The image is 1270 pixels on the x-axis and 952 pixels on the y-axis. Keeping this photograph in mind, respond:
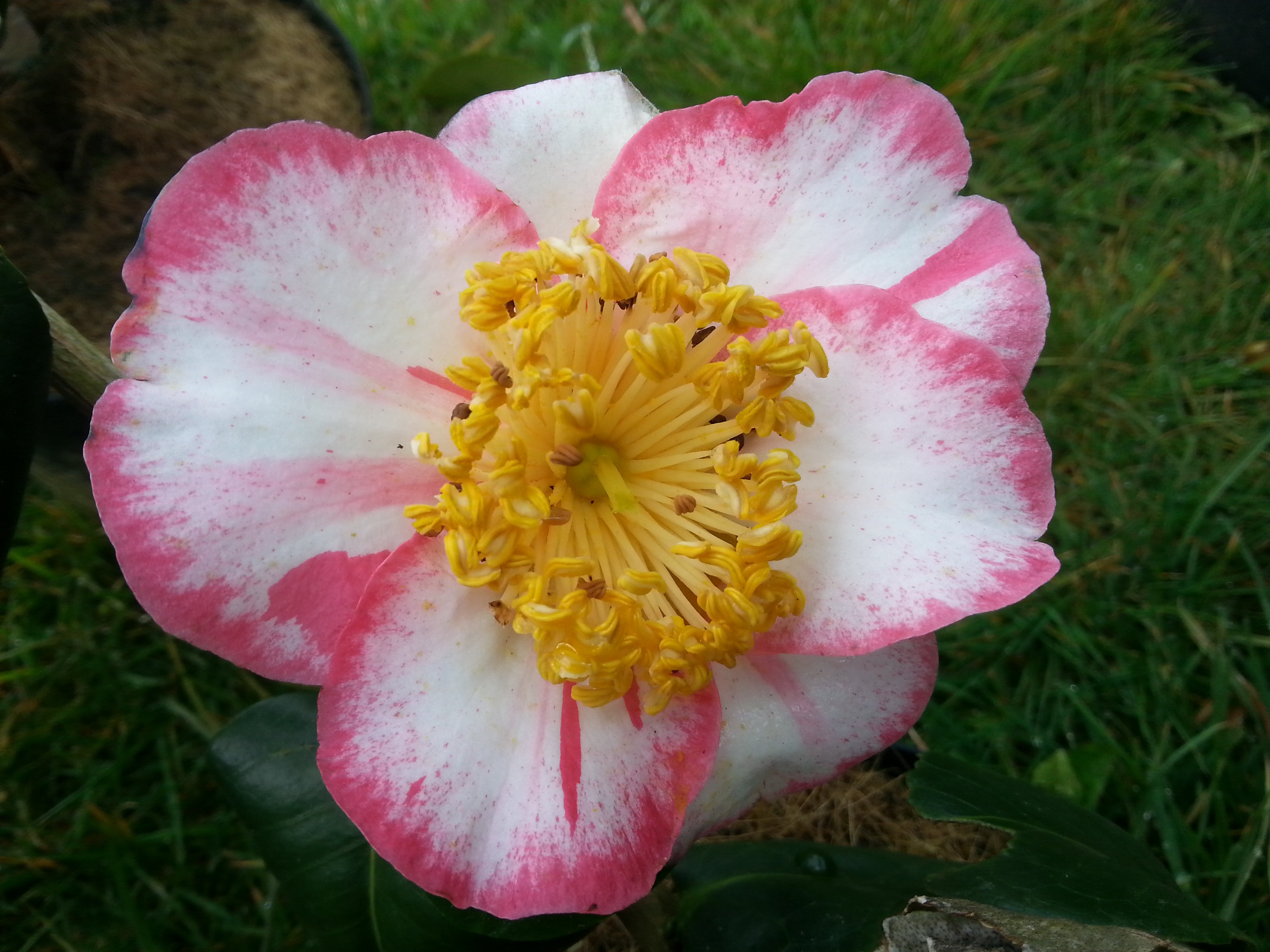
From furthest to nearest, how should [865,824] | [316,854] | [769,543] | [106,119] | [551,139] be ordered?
[106,119] → [865,824] → [316,854] → [551,139] → [769,543]

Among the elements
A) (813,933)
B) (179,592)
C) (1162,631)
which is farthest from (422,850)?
(1162,631)

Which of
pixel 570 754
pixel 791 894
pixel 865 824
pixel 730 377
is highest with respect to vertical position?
pixel 730 377

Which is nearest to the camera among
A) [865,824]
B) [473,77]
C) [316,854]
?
[316,854]

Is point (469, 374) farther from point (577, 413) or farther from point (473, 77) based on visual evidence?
point (473, 77)

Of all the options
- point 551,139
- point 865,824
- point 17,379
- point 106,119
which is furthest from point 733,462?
point 106,119

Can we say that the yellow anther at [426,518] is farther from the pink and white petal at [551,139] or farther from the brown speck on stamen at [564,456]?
the pink and white petal at [551,139]

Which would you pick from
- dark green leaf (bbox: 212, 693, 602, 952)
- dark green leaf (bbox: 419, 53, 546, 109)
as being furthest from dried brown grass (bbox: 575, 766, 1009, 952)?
dark green leaf (bbox: 419, 53, 546, 109)

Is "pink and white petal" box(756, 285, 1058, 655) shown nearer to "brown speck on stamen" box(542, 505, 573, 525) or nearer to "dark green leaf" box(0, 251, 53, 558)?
"brown speck on stamen" box(542, 505, 573, 525)
